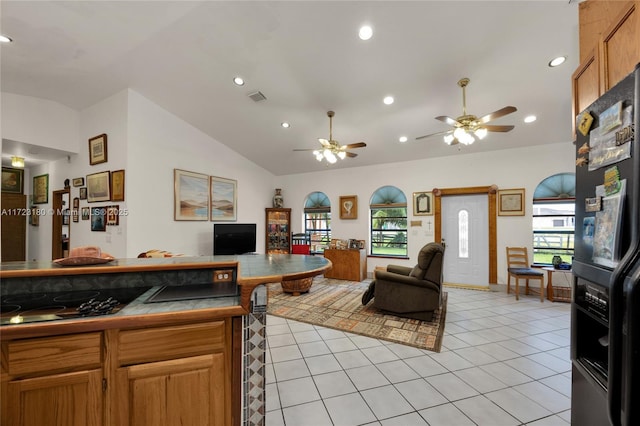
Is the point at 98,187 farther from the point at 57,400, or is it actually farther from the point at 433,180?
the point at 433,180

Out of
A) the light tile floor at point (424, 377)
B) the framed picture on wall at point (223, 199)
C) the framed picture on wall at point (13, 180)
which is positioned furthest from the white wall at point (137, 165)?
the light tile floor at point (424, 377)

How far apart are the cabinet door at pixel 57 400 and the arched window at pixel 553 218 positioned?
6353 mm

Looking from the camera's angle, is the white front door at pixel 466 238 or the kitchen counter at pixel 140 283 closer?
the kitchen counter at pixel 140 283

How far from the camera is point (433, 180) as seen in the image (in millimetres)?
5457

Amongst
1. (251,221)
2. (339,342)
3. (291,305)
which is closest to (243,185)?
(251,221)

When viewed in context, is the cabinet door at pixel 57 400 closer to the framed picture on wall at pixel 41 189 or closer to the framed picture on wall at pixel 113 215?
the framed picture on wall at pixel 113 215

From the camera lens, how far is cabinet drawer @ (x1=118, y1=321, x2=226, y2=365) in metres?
1.15

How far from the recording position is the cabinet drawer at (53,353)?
1043 mm

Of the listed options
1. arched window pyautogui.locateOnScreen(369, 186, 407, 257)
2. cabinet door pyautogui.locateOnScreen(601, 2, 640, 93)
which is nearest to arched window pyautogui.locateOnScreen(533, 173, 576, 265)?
arched window pyautogui.locateOnScreen(369, 186, 407, 257)

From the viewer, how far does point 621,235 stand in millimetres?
857

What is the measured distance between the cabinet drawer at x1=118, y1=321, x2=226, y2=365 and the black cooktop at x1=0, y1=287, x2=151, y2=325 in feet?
0.69

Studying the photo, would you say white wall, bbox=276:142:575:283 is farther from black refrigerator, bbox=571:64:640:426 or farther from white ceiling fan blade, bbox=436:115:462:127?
black refrigerator, bbox=571:64:640:426

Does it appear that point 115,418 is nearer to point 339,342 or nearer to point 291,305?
point 339,342

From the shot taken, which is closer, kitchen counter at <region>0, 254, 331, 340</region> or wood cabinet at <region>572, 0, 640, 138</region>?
wood cabinet at <region>572, 0, 640, 138</region>
